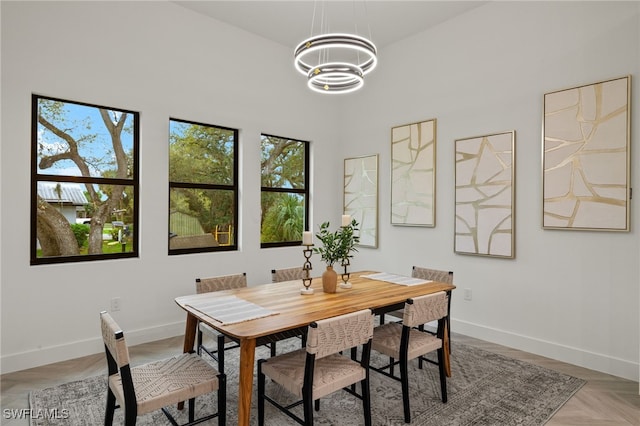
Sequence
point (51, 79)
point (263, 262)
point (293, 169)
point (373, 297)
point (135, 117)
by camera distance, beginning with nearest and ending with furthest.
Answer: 1. point (373, 297)
2. point (51, 79)
3. point (135, 117)
4. point (263, 262)
5. point (293, 169)

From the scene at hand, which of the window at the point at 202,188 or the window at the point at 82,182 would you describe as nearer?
the window at the point at 82,182

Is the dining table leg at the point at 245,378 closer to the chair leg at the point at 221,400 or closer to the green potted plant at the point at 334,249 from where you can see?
the chair leg at the point at 221,400

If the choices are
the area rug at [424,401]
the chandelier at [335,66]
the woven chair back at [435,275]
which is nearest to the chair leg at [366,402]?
the area rug at [424,401]

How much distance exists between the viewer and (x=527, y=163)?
3.53 m

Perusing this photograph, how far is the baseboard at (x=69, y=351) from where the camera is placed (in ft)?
9.71

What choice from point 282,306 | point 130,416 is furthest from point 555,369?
point 130,416

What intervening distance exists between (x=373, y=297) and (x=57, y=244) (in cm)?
284

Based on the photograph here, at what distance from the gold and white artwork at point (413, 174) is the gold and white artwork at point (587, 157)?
1.22m

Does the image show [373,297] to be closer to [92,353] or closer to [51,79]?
[92,353]

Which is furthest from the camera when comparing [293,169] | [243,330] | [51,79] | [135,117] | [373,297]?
[293,169]

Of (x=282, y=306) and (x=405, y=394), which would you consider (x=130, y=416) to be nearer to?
(x=282, y=306)

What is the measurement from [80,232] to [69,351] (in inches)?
41.8

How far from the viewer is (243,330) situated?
187 cm

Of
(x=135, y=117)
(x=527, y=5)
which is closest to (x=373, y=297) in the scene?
(x=135, y=117)
